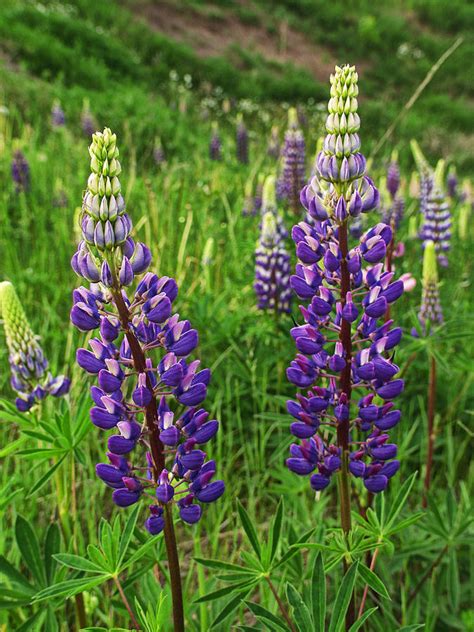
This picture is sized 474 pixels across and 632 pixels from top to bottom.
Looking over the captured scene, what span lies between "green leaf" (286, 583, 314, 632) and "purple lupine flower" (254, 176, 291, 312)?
5.18ft

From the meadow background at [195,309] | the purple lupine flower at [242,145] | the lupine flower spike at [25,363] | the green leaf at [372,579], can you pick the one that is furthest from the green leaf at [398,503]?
the purple lupine flower at [242,145]

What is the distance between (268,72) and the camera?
1448cm

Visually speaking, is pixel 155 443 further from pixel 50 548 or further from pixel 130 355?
pixel 50 548

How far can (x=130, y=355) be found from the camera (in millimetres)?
1225

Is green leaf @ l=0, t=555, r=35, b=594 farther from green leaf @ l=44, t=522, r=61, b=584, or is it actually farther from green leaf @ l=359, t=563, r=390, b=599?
green leaf @ l=359, t=563, r=390, b=599

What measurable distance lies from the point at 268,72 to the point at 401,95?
431cm

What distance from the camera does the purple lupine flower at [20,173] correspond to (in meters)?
4.36

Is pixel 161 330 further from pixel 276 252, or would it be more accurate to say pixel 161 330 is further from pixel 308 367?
pixel 276 252

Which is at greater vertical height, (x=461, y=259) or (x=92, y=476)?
(x=461, y=259)

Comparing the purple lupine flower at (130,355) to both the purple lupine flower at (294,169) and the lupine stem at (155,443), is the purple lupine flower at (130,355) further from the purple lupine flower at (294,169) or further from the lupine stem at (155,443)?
the purple lupine flower at (294,169)

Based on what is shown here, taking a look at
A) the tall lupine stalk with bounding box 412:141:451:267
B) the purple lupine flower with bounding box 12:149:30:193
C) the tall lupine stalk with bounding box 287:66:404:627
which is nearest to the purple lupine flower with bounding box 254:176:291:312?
the tall lupine stalk with bounding box 412:141:451:267

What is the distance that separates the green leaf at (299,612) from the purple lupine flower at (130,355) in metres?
0.24

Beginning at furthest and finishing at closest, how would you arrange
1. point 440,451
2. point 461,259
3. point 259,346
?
point 461,259
point 259,346
point 440,451

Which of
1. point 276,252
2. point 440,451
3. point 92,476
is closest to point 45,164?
point 276,252
